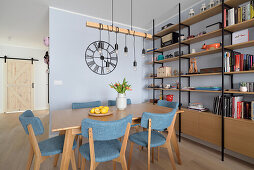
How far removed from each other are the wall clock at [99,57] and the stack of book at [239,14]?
8.19 ft

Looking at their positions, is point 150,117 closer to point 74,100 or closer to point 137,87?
point 74,100

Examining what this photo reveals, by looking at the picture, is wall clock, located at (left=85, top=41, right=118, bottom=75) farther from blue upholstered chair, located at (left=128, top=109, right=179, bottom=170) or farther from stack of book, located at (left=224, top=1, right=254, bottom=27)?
stack of book, located at (left=224, top=1, right=254, bottom=27)

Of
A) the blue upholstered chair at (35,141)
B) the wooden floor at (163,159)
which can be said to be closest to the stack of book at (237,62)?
the wooden floor at (163,159)

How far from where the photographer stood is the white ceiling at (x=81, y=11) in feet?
9.59

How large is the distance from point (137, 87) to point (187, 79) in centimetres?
152

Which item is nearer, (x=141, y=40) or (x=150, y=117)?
(x=150, y=117)

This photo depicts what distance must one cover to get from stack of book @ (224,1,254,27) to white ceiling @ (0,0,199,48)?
0.93 metres

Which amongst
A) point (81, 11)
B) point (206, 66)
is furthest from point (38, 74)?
point (206, 66)

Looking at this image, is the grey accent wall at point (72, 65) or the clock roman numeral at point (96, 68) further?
the clock roman numeral at point (96, 68)

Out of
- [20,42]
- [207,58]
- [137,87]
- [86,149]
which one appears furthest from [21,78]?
[207,58]

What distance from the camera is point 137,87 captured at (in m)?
4.27

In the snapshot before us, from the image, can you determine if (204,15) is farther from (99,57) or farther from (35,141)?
(35,141)

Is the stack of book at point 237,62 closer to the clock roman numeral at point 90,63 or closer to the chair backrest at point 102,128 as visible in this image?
the chair backrest at point 102,128

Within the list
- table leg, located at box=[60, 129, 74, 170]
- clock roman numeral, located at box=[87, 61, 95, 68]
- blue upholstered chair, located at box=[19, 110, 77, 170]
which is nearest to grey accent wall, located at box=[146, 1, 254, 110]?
clock roman numeral, located at box=[87, 61, 95, 68]
